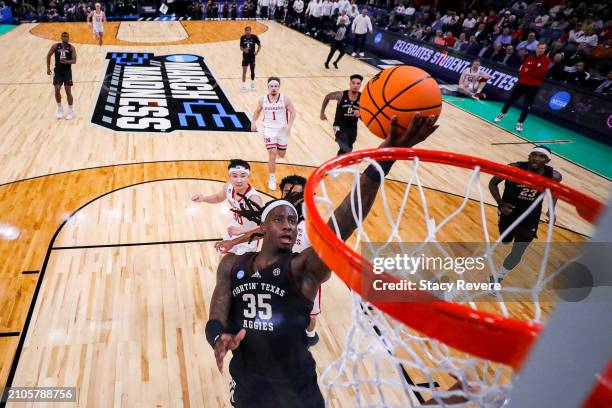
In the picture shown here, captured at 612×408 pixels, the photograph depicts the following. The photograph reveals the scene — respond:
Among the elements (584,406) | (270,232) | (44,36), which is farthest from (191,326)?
(44,36)

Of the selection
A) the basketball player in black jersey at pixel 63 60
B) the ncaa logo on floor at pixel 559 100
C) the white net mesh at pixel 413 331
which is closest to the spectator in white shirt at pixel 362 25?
the ncaa logo on floor at pixel 559 100

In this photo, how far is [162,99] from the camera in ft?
35.1

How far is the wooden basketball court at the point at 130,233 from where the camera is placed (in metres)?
3.73

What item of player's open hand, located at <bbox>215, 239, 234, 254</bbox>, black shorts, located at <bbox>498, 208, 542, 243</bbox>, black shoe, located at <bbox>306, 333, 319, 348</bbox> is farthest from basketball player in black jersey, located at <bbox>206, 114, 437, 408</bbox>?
black shorts, located at <bbox>498, 208, 542, 243</bbox>

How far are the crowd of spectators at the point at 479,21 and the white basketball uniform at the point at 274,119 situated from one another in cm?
830

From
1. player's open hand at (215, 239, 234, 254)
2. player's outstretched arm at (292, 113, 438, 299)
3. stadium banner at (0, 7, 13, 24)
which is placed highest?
player's outstretched arm at (292, 113, 438, 299)

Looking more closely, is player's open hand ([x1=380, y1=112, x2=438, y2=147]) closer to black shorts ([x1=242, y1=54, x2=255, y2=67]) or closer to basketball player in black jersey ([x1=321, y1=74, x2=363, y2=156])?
basketball player in black jersey ([x1=321, y1=74, x2=363, y2=156])

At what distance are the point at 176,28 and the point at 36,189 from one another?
657 inches

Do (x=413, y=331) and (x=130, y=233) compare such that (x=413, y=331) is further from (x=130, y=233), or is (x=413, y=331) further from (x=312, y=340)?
(x=130, y=233)

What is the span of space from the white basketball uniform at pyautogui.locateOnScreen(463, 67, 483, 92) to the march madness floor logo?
6631 mm

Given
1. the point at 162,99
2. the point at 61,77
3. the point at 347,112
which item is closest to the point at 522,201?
the point at 347,112

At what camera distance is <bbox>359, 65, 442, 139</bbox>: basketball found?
2.65 m

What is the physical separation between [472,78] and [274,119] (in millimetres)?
8237

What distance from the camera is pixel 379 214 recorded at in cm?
624
